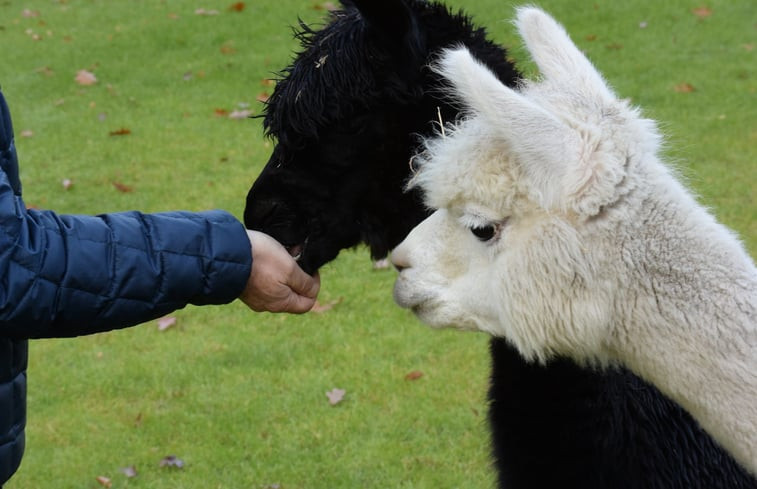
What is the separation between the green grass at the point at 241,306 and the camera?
464 centimetres

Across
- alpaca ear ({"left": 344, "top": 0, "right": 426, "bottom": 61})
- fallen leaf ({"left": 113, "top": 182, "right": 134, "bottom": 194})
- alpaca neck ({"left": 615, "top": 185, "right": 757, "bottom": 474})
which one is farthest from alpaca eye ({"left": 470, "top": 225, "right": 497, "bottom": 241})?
fallen leaf ({"left": 113, "top": 182, "right": 134, "bottom": 194})

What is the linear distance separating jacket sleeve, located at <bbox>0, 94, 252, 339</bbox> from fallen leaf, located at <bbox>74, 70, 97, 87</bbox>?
764 centimetres

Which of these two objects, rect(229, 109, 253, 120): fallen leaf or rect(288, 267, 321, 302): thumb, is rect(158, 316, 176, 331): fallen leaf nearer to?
rect(288, 267, 321, 302): thumb

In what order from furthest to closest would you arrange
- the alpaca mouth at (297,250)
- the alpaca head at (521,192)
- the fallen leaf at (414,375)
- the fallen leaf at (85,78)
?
the fallen leaf at (85,78)
the fallen leaf at (414,375)
the alpaca mouth at (297,250)
the alpaca head at (521,192)

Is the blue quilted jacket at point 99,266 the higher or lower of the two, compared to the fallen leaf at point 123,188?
higher

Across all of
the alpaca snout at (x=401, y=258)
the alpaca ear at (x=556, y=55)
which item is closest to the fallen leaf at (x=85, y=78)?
the alpaca ear at (x=556, y=55)

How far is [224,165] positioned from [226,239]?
5447 mm

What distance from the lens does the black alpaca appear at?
2.87 metres

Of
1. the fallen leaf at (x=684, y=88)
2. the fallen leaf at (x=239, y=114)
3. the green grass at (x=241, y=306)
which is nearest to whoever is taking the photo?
the green grass at (x=241, y=306)

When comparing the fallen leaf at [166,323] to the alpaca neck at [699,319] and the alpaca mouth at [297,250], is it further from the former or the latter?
the alpaca neck at [699,319]

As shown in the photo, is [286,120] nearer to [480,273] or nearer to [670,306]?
[480,273]

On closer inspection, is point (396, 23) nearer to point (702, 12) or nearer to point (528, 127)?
point (528, 127)

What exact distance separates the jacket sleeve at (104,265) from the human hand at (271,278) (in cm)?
14

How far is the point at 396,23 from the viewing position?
3.03m
